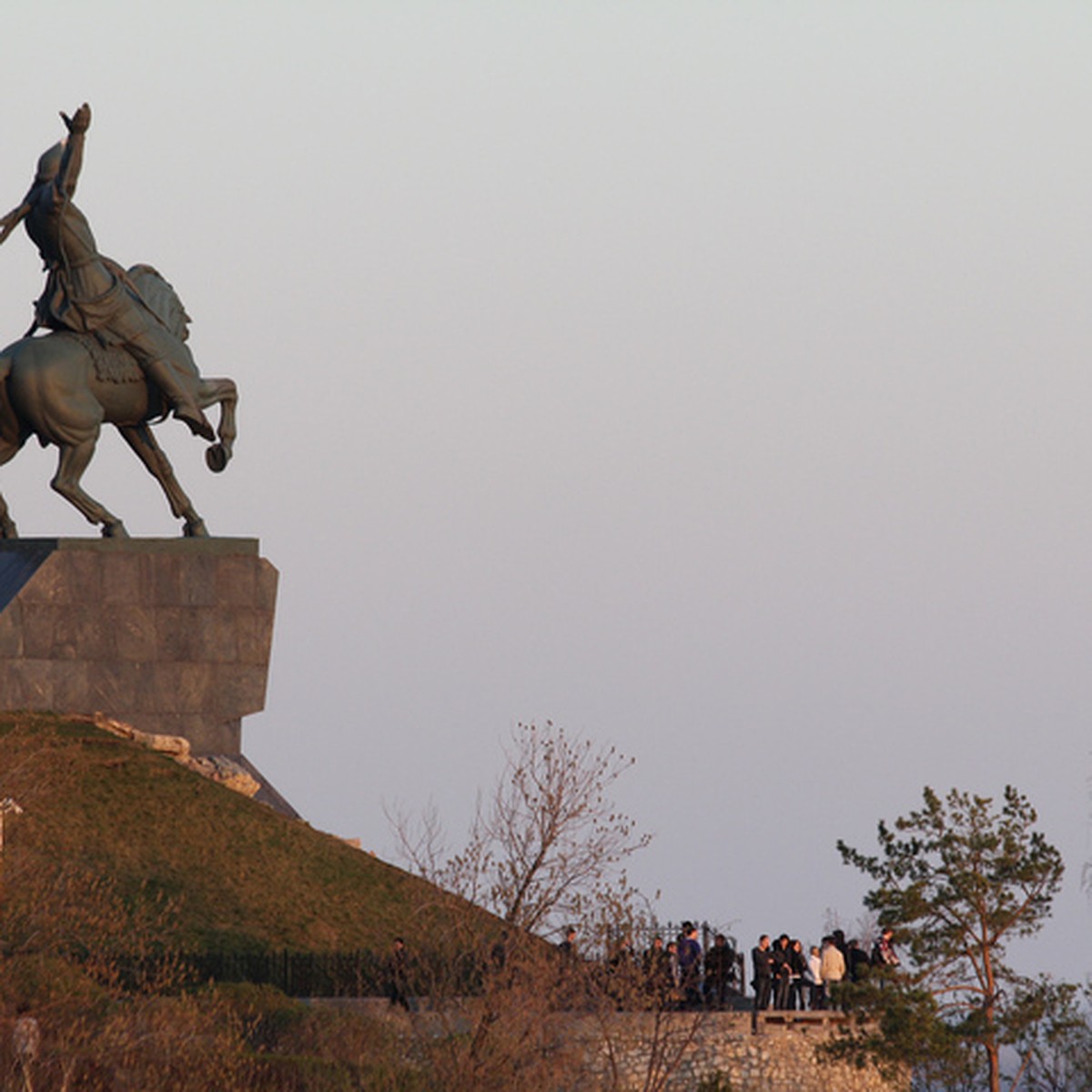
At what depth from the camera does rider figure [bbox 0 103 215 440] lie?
37938 mm

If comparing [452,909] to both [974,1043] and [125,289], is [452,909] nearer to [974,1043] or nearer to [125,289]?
[974,1043]

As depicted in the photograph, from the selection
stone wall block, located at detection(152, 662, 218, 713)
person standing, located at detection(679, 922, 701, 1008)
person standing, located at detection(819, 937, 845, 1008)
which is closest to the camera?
person standing, located at detection(679, 922, 701, 1008)

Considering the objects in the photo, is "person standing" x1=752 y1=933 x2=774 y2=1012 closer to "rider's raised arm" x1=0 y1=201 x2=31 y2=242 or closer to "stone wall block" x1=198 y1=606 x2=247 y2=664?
"stone wall block" x1=198 y1=606 x2=247 y2=664

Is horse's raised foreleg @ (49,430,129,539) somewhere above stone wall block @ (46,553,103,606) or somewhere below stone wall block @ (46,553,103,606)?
above

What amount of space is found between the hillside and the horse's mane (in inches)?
275

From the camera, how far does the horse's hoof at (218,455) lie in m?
41.0

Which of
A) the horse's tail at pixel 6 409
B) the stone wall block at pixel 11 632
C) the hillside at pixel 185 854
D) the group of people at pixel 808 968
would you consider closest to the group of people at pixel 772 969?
the group of people at pixel 808 968

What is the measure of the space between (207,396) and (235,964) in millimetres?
12156

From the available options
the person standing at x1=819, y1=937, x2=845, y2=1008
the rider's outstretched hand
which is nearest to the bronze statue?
the rider's outstretched hand

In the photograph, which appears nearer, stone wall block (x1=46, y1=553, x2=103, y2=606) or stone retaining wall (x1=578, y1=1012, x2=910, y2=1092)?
stone retaining wall (x1=578, y1=1012, x2=910, y2=1092)

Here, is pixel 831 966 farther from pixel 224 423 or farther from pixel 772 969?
pixel 224 423

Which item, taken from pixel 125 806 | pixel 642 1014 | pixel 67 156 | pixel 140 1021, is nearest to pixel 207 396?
pixel 67 156

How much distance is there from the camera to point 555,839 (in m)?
27.3

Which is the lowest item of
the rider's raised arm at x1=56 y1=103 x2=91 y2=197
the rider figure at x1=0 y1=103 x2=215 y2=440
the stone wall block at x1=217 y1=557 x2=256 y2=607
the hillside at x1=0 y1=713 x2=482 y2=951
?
the hillside at x1=0 y1=713 x2=482 y2=951
